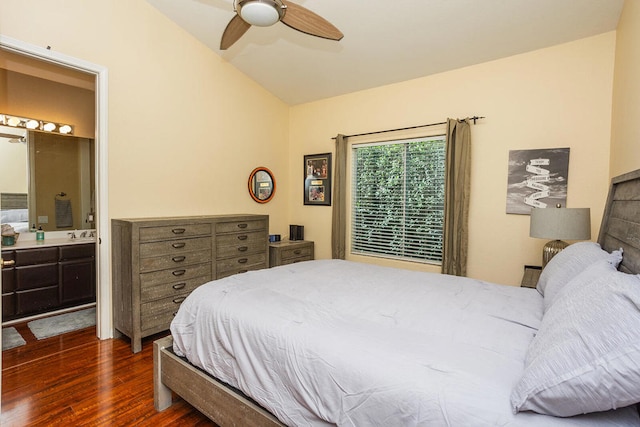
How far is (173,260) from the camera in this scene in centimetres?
288

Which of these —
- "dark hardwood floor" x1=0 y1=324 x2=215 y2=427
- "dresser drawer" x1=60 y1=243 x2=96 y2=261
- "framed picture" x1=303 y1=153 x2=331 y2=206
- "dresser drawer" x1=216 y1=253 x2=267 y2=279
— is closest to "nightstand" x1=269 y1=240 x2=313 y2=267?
"dresser drawer" x1=216 y1=253 x2=267 y2=279

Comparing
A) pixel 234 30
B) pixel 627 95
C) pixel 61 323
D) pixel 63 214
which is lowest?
pixel 61 323

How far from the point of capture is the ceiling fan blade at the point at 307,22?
75.8 inches

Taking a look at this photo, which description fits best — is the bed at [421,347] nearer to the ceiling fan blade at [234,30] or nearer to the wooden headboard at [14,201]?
the ceiling fan blade at [234,30]

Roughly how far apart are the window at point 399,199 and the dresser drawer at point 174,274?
6.28 feet

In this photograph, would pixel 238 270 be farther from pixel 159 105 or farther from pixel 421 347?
pixel 421 347

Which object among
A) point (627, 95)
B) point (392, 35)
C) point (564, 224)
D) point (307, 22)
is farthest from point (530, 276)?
point (307, 22)

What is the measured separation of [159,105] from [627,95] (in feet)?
12.7

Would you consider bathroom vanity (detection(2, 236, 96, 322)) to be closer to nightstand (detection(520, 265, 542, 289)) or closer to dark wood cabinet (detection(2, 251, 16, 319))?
dark wood cabinet (detection(2, 251, 16, 319))

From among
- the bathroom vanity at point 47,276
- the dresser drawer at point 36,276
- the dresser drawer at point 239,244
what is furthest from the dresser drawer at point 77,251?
the dresser drawer at point 239,244

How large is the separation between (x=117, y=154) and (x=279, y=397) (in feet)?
8.80

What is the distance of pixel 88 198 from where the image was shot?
4125 mm

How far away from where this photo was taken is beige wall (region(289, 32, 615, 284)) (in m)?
2.63

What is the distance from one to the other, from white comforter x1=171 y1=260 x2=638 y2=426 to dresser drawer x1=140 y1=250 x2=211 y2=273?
1.08 meters
